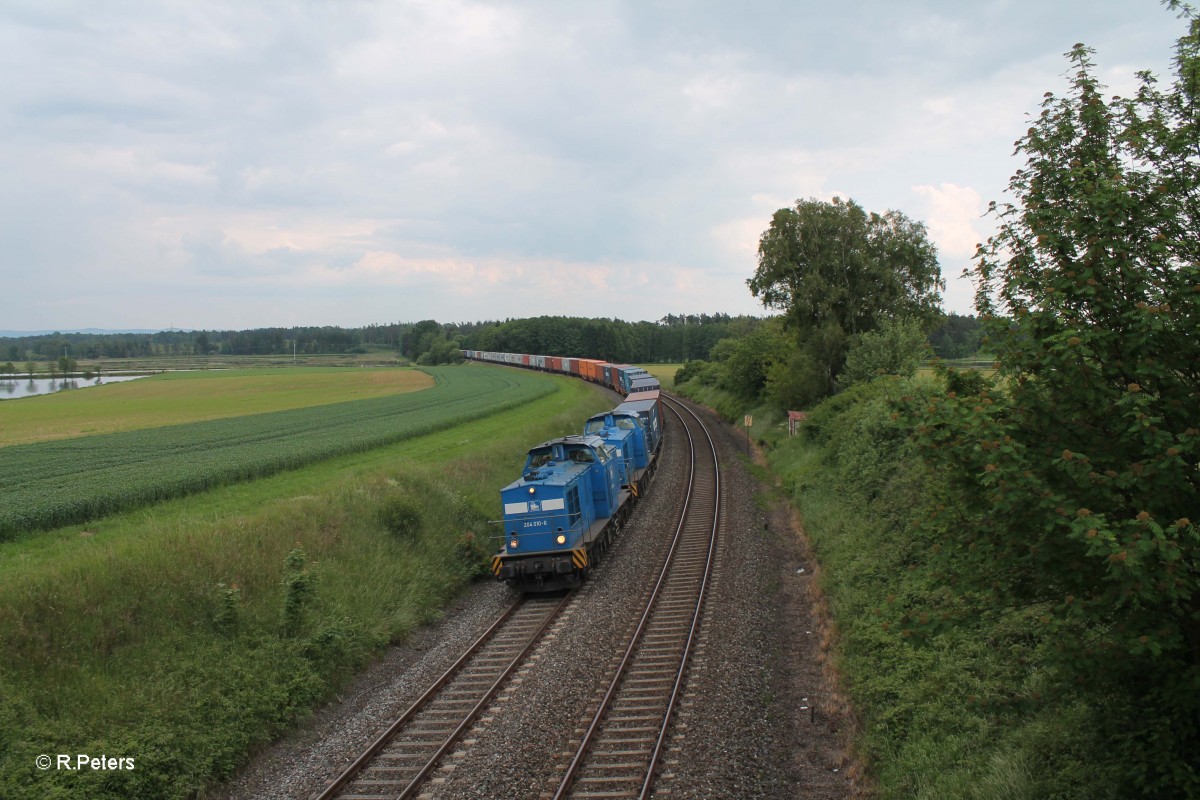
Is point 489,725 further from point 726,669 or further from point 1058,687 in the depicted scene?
point 1058,687

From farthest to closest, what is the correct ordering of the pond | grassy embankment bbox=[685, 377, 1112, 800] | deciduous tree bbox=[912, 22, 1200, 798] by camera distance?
1. the pond
2. grassy embankment bbox=[685, 377, 1112, 800]
3. deciduous tree bbox=[912, 22, 1200, 798]

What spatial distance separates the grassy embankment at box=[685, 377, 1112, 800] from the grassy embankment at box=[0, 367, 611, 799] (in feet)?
30.4

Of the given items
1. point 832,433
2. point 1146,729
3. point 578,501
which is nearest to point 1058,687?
point 1146,729

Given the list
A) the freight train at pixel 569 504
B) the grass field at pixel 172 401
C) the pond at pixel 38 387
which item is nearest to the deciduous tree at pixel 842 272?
the freight train at pixel 569 504

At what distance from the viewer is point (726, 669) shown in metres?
12.8

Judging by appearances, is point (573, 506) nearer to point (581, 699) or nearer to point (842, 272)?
point (581, 699)

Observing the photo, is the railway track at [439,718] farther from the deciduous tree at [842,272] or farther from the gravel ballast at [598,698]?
the deciduous tree at [842,272]

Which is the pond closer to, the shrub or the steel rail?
the shrub

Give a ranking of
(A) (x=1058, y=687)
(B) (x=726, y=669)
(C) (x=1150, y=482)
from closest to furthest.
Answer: (C) (x=1150, y=482) → (A) (x=1058, y=687) → (B) (x=726, y=669)

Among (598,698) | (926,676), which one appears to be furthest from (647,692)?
(926,676)

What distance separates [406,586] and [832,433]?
17.8 metres

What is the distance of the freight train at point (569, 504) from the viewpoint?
17453mm

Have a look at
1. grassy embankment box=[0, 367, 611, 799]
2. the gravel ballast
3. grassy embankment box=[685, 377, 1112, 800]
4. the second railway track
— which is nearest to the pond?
grassy embankment box=[0, 367, 611, 799]

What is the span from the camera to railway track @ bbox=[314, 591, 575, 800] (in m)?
9.76
